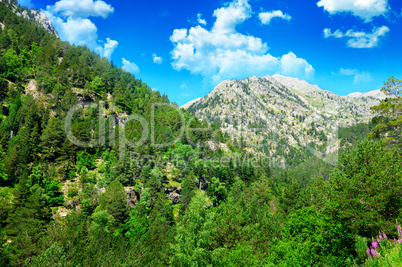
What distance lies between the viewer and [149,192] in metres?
62.2

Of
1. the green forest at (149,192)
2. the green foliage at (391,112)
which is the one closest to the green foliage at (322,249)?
the green forest at (149,192)

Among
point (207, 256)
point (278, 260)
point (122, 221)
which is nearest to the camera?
point (278, 260)

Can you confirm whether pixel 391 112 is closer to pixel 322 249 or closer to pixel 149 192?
pixel 322 249

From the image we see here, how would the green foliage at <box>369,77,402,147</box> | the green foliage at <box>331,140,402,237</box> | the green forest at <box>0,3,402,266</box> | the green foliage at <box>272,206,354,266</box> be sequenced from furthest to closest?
the green foliage at <box>369,77,402,147</box> → the green foliage at <box>272,206,354,266</box> → the green forest at <box>0,3,402,266</box> → the green foliage at <box>331,140,402,237</box>

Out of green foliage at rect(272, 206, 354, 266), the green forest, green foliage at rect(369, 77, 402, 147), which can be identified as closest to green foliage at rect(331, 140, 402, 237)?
the green forest

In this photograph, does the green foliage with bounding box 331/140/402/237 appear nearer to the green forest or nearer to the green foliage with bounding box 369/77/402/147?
the green forest

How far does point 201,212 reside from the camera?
93.5 feet

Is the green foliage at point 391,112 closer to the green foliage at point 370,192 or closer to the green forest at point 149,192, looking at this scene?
the green forest at point 149,192

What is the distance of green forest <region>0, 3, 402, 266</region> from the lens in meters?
18.1

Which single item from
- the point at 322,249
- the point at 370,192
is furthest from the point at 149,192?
the point at 370,192

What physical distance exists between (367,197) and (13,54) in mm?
144168

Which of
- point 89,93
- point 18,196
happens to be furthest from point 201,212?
point 89,93

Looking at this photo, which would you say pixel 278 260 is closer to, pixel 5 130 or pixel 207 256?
pixel 207 256

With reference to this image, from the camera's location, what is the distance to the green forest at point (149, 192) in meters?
18.1
